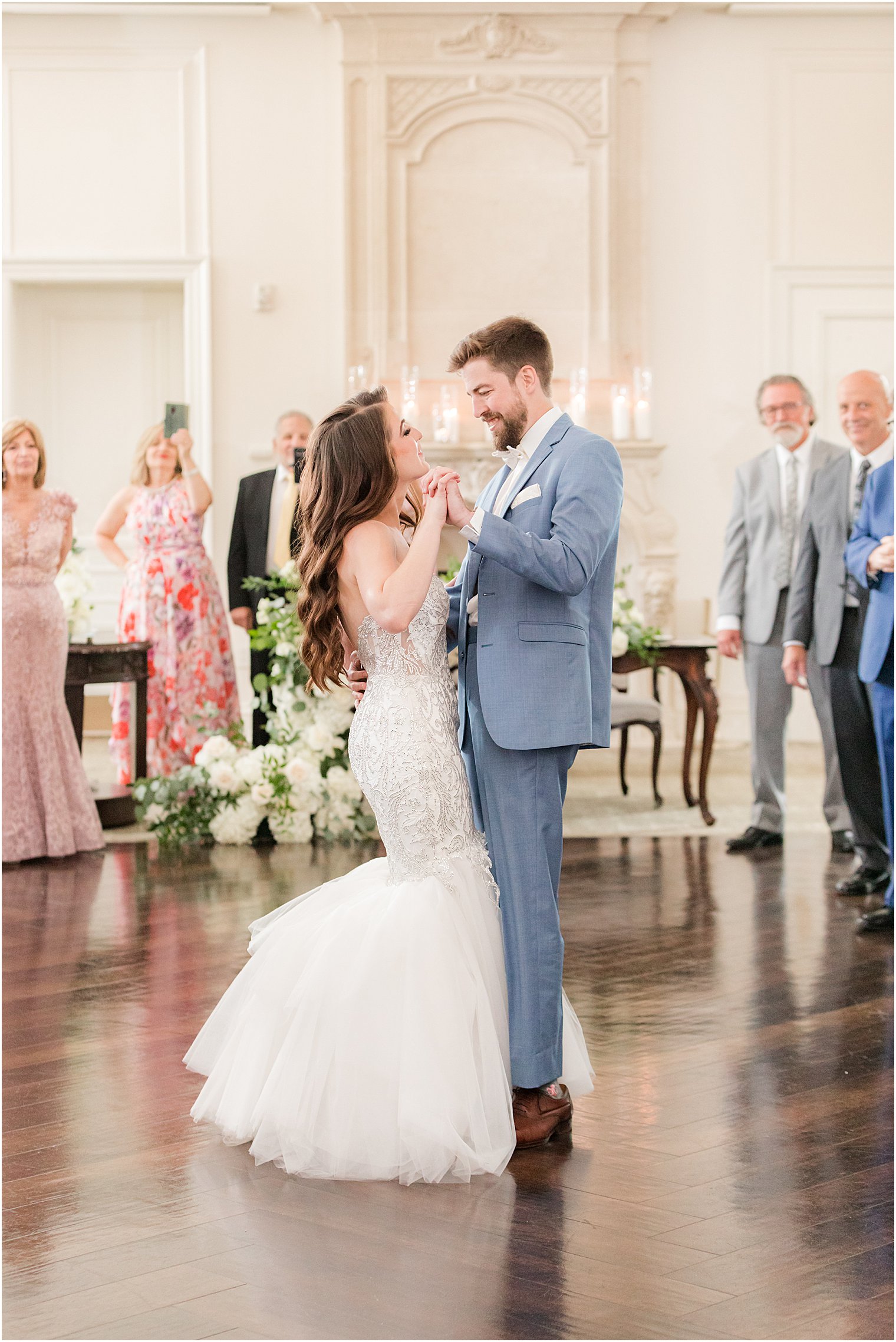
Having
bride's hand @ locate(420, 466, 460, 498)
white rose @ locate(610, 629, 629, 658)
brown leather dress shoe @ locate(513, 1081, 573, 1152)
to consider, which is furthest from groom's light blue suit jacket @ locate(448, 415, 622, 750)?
white rose @ locate(610, 629, 629, 658)

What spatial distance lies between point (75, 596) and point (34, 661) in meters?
0.75

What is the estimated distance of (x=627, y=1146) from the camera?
2861mm

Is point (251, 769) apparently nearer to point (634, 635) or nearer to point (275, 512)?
point (275, 512)

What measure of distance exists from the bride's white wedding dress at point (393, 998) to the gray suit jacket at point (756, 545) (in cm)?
340

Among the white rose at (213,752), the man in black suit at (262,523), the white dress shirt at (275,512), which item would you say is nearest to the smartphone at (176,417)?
the man in black suit at (262,523)

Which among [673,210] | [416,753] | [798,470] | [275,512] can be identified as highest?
[673,210]

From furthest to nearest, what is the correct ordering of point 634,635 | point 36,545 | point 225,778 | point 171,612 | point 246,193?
point 246,193 < point 171,612 < point 634,635 < point 225,778 < point 36,545

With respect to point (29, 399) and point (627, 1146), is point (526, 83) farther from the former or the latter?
point (627, 1146)

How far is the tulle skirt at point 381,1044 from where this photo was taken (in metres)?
2.68

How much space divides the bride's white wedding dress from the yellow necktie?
4.04 metres

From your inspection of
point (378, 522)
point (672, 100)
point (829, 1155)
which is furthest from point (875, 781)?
point (672, 100)

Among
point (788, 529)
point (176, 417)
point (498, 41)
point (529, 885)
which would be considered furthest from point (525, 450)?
point (498, 41)

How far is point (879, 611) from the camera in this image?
457 cm

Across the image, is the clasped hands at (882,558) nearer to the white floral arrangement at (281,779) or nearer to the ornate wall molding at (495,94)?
the white floral arrangement at (281,779)
